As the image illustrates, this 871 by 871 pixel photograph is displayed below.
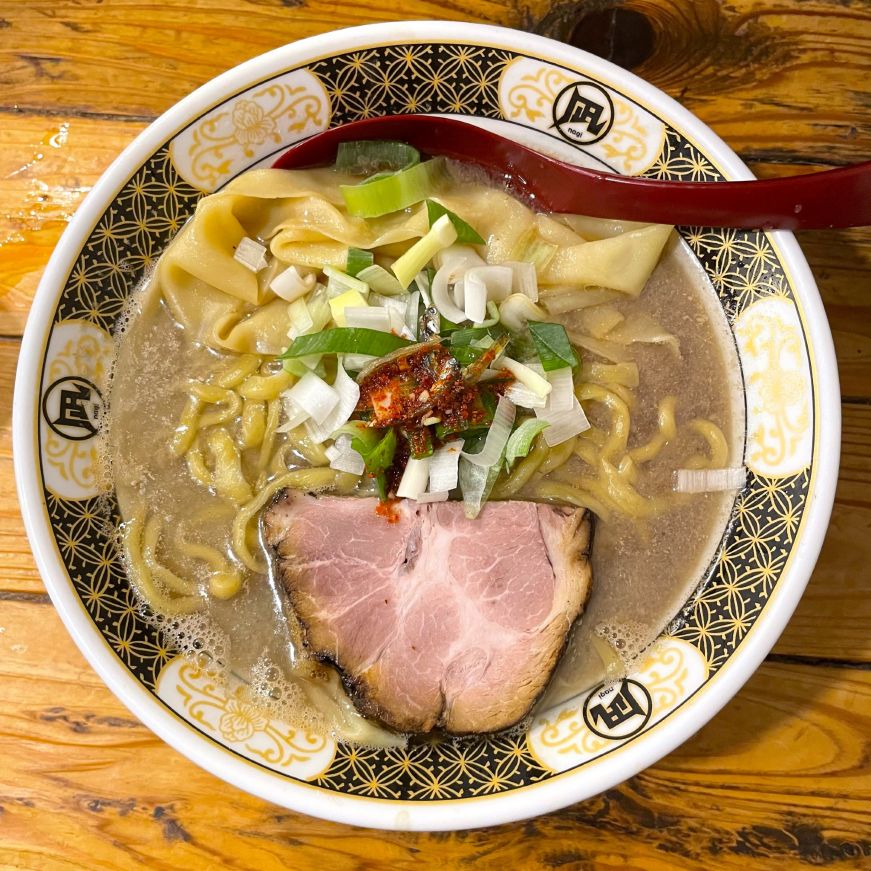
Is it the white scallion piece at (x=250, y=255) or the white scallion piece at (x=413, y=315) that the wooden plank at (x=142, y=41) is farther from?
the white scallion piece at (x=413, y=315)

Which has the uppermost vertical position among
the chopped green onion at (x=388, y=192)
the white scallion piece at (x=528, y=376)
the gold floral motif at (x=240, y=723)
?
the chopped green onion at (x=388, y=192)

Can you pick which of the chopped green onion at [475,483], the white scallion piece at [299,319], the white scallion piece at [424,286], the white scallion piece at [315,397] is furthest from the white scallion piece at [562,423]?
the white scallion piece at [299,319]

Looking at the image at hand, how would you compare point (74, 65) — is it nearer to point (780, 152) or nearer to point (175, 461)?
point (175, 461)

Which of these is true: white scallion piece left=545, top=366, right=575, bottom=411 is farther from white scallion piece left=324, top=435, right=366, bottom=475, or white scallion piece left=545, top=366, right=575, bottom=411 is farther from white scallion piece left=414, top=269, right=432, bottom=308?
white scallion piece left=324, top=435, right=366, bottom=475

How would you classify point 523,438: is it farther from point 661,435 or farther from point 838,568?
point 838,568

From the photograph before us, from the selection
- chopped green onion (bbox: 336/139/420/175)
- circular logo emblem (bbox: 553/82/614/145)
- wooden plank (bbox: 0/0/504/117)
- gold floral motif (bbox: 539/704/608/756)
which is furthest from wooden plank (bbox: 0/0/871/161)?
gold floral motif (bbox: 539/704/608/756)

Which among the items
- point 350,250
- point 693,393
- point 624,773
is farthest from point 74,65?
point 624,773
